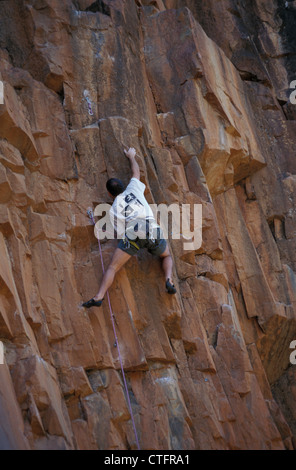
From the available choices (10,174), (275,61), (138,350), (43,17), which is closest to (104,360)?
(138,350)

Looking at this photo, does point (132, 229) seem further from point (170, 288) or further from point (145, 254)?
point (170, 288)

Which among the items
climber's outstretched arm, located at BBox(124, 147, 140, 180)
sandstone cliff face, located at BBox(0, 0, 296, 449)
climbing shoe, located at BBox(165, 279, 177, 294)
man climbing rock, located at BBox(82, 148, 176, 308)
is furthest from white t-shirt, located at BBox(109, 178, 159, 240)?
climbing shoe, located at BBox(165, 279, 177, 294)

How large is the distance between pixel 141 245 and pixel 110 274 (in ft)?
2.07

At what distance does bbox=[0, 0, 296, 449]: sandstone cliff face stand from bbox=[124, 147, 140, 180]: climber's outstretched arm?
178 millimetres

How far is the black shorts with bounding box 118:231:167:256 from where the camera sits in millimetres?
9781

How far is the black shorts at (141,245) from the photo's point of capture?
9781mm

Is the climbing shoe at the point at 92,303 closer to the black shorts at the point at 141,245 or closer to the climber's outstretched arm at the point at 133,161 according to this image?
the black shorts at the point at 141,245

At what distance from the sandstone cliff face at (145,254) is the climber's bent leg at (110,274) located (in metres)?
0.19

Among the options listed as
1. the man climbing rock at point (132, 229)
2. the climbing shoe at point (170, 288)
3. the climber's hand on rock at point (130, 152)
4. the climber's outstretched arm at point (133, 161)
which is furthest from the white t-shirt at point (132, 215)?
the climbing shoe at point (170, 288)

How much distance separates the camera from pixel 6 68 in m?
10.7

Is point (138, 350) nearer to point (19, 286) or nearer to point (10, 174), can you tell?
point (19, 286)

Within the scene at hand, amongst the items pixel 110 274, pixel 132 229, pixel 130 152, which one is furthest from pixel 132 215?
pixel 130 152

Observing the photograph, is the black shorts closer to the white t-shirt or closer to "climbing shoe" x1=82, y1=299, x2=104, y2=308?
the white t-shirt

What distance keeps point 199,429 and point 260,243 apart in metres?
3.93
